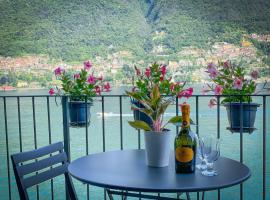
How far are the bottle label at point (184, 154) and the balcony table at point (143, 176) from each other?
0.23 ft

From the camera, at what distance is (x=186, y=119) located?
1.57m

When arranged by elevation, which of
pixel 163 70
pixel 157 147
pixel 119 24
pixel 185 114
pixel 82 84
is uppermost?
pixel 119 24

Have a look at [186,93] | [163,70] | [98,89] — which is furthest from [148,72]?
[98,89]

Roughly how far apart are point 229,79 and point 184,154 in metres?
1.69

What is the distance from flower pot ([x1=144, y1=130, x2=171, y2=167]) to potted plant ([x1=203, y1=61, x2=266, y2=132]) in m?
1.27

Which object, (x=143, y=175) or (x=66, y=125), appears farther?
(x=66, y=125)

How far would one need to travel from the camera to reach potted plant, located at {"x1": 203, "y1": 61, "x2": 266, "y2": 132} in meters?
2.78

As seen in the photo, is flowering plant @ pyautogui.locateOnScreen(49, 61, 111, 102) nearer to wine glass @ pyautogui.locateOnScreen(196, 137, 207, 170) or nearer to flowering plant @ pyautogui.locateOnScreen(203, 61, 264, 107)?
flowering plant @ pyautogui.locateOnScreen(203, 61, 264, 107)

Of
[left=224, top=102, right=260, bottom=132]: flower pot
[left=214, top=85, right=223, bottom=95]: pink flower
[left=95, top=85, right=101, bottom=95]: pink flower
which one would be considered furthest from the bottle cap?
[left=95, top=85, right=101, bottom=95]: pink flower

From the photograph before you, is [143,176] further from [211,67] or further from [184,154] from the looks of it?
[211,67]

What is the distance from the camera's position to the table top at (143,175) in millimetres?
1385

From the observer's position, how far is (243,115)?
2.75 meters

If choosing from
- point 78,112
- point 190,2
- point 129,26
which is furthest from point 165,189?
point 190,2

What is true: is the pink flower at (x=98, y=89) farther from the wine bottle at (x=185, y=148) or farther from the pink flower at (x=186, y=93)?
the wine bottle at (x=185, y=148)
